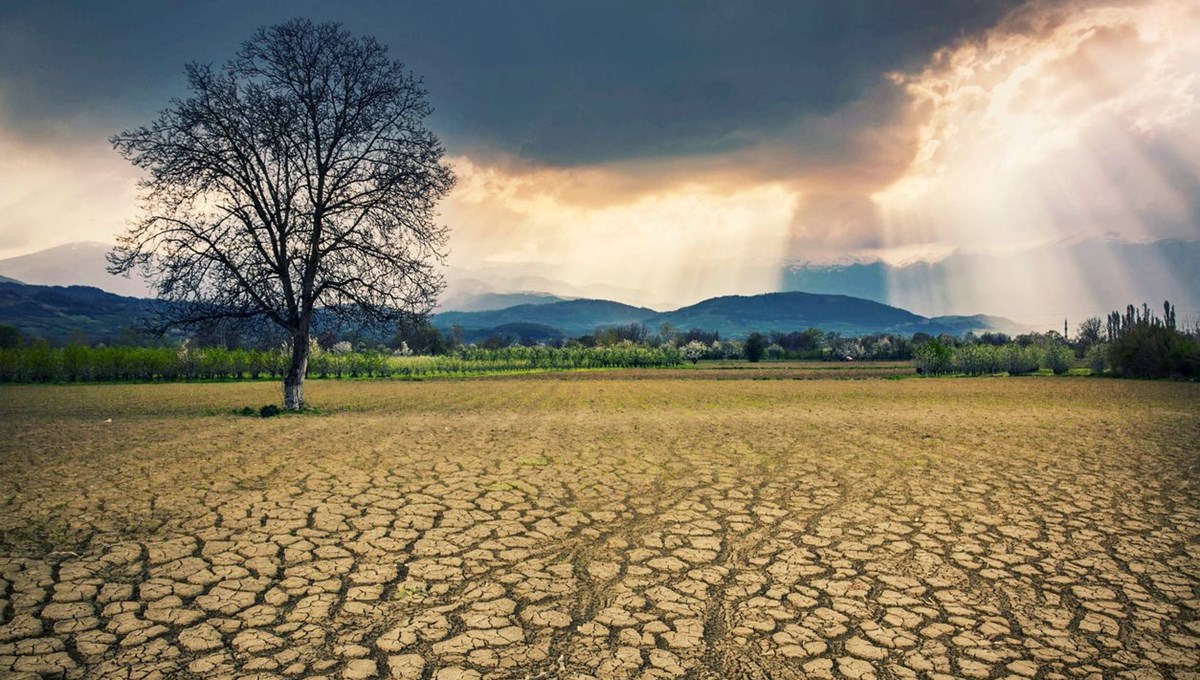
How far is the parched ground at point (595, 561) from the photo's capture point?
14.7 ft

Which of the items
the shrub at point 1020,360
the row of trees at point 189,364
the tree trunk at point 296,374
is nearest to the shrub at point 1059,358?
the shrub at point 1020,360

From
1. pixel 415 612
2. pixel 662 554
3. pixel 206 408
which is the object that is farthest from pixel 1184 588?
pixel 206 408

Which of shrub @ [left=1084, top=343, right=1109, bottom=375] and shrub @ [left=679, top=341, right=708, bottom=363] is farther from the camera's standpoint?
shrub @ [left=679, top=341, right=708, bottom=363]

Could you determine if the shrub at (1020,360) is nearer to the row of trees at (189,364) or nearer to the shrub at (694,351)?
the shrub at (694,351)

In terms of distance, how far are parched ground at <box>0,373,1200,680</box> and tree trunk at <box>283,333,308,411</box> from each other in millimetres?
6879

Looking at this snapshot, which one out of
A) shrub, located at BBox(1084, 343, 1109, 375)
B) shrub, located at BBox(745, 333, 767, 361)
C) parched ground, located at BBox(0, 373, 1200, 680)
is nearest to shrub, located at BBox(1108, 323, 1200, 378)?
shrub, located at BBox(1084, 343, 1109, 375)

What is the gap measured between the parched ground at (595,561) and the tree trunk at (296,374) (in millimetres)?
6879

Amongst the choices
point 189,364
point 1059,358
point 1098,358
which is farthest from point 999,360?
point 189,364

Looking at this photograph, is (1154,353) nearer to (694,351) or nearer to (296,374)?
(296,374)

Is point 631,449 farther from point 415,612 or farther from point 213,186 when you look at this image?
point 213,186

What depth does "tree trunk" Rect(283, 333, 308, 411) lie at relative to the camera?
68.1 ft

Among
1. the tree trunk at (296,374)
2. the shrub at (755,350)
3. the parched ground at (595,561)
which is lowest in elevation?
the parched ground at (595,561)

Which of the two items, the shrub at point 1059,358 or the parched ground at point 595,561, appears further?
the shrub at point 1059,358

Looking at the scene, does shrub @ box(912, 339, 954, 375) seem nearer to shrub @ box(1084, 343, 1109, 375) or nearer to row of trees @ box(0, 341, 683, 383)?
shrub @ box(1084, 343, 1109, 375)
